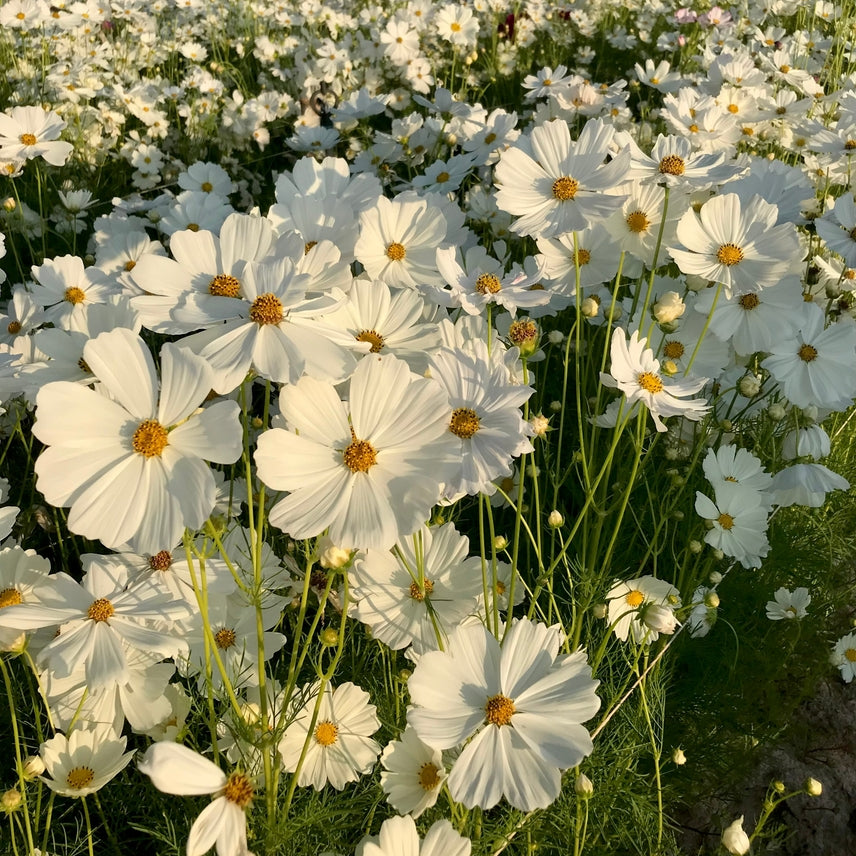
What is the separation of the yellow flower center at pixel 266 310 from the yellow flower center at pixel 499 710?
0.45m

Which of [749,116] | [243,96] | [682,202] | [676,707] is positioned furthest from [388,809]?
[243,96]

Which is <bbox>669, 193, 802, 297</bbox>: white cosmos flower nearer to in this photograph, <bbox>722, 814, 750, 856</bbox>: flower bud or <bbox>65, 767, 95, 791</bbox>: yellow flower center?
<bbox>722, 814, 750, 856</bbox>: flower bud

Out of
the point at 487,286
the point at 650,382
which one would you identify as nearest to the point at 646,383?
the point at 650,382

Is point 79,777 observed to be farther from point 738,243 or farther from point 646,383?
point 738,243

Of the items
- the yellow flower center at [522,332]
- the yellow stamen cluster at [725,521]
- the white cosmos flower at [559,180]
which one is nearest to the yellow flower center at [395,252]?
the white cosmos flower at [559,180]

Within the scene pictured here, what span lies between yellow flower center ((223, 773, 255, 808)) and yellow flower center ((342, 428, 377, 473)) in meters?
0.31

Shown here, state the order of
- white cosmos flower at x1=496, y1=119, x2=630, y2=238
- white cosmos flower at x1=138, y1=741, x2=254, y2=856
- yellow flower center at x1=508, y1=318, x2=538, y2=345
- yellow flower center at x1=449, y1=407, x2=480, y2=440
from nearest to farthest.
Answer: white cosmos flower at x1=138, y1=741, x2=254, y2=856
yellow flower center at x1=449, y1=407, x2=480, y2=440
yellow flower center at x1=508, y1=318, x2=538, y2=345
white cosmos flower at x1=496, y1=119, x2=630, y2=238

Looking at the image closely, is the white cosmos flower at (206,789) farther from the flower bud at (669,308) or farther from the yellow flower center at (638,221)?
the yellow flower center at (638,221)

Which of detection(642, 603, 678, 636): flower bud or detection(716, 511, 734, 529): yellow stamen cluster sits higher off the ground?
detection(642, 603, 678, 636): flower bud

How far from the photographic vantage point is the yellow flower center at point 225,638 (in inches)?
40.2

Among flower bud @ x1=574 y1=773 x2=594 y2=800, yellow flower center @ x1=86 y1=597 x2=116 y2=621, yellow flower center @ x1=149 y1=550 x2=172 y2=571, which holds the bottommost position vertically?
flower bud @ x1=574 y1=773 x2=594 y2=800

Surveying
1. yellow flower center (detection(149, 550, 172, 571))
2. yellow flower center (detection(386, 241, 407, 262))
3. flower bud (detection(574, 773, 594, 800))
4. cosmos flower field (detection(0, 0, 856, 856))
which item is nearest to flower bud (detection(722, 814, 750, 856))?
cosmos flower field (detection(0, 0, 856, 856))

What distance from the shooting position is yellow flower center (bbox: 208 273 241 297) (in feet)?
2.94

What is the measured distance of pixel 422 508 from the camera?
2.40 feet
